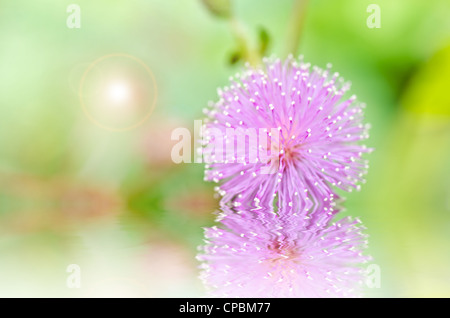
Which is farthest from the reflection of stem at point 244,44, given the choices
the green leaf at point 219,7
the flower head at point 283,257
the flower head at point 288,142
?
the flower head at point 283,257

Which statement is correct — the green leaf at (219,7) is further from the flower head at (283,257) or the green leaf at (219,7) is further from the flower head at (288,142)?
the flower head at (283,257)

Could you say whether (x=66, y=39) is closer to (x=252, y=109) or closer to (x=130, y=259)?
(x=252, y=109)

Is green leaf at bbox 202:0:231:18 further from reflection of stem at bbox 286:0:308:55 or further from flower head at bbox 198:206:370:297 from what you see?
flower head at bbox 198:206:370:297

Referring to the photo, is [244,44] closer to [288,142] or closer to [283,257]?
[288,142]

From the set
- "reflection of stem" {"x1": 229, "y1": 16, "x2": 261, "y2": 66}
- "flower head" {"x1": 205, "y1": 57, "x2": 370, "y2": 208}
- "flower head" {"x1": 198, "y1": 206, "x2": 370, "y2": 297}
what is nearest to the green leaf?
"reflection of stem" {"x1": 229, "y1": 16, "x2": 261, "y2": 66}

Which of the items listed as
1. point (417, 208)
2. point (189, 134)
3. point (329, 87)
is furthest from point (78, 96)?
point (417, 208)

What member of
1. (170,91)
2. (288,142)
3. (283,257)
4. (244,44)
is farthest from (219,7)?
(283,257)

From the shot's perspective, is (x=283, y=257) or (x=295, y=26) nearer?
(x=283, y=257)
